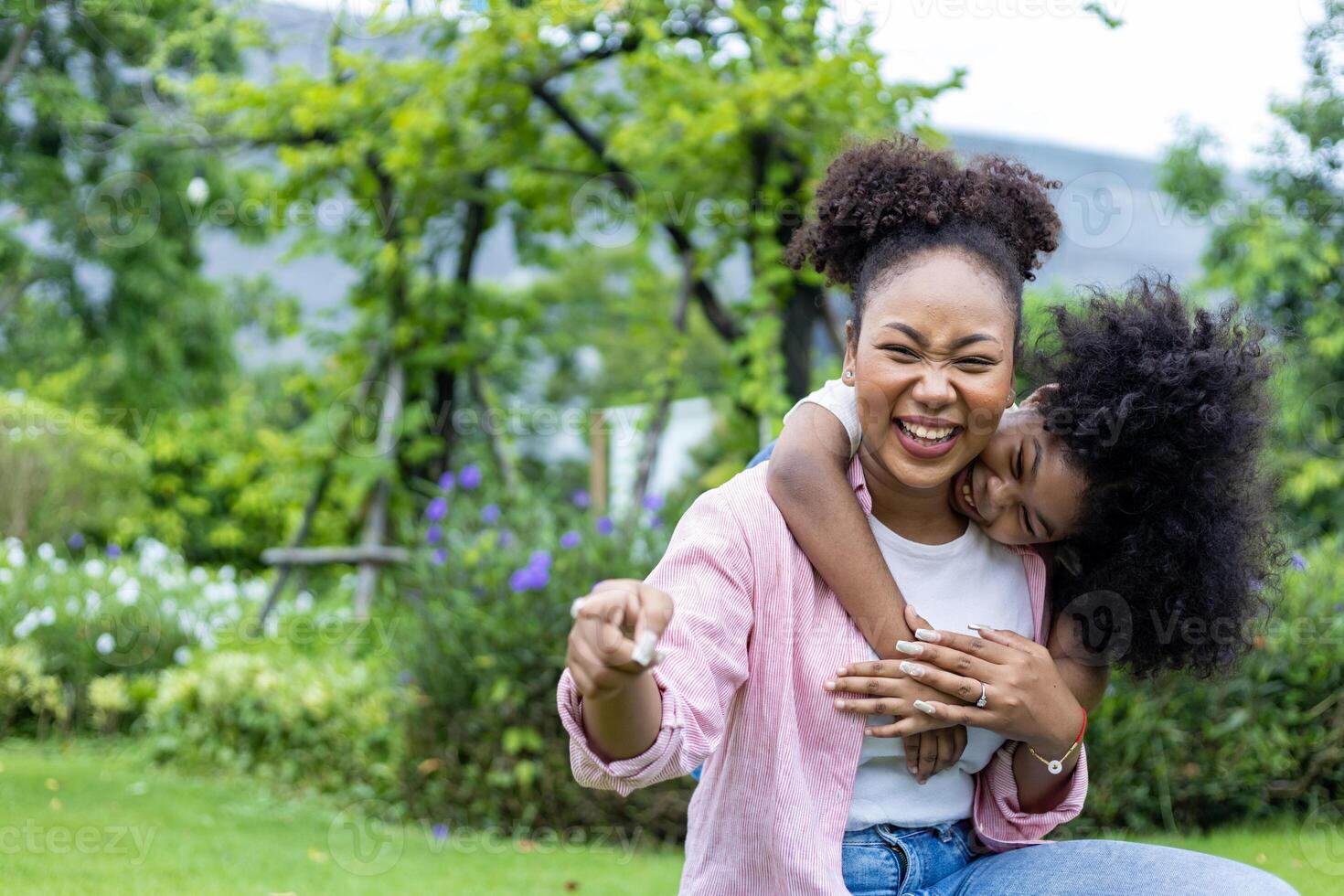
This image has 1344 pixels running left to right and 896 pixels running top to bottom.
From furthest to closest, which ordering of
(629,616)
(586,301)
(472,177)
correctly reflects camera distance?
(586,301)
(472,177)
(629,616)

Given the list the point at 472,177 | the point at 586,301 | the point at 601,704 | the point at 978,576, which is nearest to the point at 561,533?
the point at 472,177

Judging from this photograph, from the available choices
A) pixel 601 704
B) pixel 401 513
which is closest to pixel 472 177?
pixel 401 513

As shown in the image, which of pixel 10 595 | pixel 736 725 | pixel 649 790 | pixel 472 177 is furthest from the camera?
pixel 10 595

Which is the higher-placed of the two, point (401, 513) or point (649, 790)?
point (401, 513)

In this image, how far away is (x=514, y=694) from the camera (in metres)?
5.13

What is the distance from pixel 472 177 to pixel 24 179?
738cm

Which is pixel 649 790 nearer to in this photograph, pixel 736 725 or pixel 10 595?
pixel 736 725

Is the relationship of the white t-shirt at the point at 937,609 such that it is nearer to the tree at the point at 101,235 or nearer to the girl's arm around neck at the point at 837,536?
the girl's arm around neck at the point at 837,536

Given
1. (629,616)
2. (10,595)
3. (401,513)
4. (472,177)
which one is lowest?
(10,595)

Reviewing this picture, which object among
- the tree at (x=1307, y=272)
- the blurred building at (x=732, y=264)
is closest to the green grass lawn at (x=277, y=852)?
the tree at (x=1307, y=272)

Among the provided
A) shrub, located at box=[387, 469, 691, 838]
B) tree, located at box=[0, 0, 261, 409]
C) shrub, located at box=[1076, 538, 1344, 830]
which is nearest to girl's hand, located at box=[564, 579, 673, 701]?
shrub, located at box=[387, 469, 691, 838]

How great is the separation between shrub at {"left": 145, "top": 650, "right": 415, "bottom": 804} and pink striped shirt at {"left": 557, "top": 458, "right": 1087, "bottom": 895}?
12.1 ft

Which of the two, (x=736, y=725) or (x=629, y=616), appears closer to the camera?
(x=629, y=616)

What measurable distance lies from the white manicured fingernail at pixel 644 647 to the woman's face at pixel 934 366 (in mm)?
646
